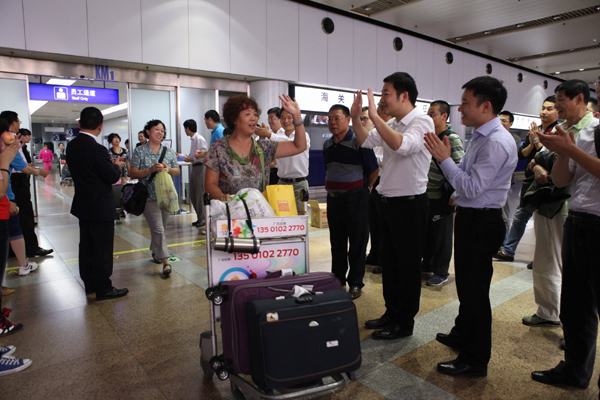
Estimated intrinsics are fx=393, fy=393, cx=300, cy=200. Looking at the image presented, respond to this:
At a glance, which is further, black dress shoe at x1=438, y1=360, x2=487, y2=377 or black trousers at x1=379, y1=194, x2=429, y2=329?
black trousers at x1=379, y1=194, x2=429, y2=329

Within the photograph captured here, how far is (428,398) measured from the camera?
2.18 metres

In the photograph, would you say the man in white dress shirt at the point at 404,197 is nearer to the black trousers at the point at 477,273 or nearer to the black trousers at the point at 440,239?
the black trousers at the point at 477,273

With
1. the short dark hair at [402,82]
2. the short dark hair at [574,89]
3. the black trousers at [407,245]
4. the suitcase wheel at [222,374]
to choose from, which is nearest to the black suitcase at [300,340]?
the suitcase wheel at [222,374]

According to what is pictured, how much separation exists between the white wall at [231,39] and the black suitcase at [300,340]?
7.26m

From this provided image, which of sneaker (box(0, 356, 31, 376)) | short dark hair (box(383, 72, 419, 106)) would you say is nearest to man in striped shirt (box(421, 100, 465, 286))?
short dark hair (box(383, 72, 419, 106))

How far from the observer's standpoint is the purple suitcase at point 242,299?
188 cm

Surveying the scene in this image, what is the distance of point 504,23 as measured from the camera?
1199cm

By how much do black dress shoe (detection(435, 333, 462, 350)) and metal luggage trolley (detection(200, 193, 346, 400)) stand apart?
3.34 feet

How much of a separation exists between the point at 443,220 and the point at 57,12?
7182 mm

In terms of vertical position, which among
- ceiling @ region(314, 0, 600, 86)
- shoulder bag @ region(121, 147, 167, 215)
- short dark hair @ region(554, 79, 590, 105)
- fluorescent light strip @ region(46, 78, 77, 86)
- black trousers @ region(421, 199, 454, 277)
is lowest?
black trousers @ region(421, 199, 454, 277)

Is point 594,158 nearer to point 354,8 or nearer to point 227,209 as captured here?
point 227,209

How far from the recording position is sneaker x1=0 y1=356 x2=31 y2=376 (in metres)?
2.46

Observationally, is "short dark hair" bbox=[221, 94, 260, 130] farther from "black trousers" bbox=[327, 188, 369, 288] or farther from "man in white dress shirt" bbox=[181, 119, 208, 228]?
"man in white dress shirt" bbox=[181, 119, 208, 228]

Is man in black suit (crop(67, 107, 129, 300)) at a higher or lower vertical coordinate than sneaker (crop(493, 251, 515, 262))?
higher
